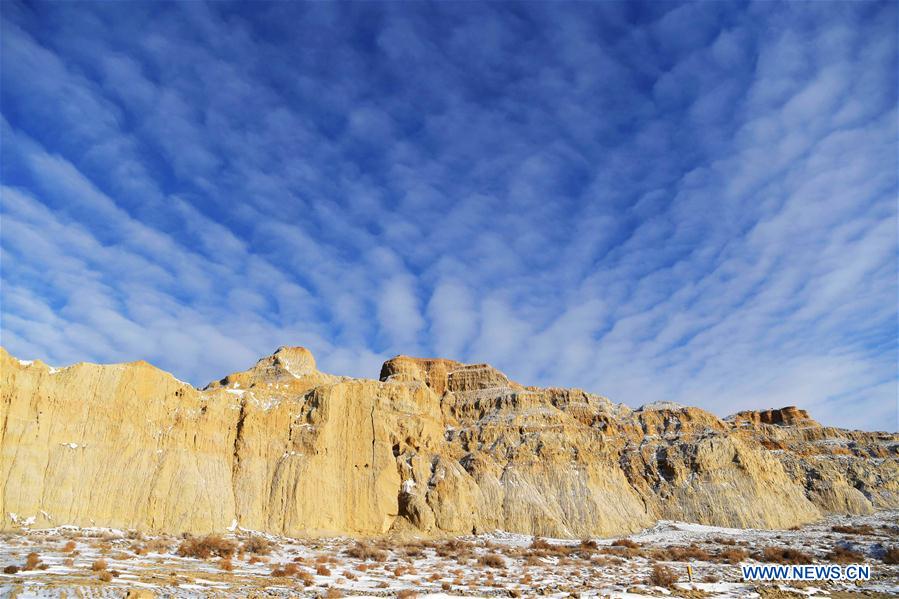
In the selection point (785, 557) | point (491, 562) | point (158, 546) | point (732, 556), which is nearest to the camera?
point (158, 546)


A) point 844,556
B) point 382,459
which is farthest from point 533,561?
point 382,459

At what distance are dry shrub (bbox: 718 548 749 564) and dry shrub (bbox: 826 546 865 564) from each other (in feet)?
12.3

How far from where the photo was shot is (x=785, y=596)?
1858 centimetres

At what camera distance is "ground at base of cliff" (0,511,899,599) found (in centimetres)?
1622

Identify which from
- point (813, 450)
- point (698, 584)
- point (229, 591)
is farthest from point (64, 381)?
point (813, 450)

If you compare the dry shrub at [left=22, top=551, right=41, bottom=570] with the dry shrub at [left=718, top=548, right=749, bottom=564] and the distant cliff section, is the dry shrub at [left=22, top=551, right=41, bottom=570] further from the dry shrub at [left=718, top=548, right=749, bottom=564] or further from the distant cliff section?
the dry shrub at [left=718, top=548, right=749, bottom=564]

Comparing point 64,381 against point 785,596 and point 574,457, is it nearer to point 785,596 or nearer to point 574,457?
point 785,596

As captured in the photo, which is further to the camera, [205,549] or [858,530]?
[858,530]

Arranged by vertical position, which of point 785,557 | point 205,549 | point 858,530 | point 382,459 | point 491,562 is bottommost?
point 785,557

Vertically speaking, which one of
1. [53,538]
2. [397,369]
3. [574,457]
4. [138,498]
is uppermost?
[397,369]

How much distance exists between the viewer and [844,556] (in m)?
26.9

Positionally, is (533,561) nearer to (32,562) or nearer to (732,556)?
(732,556)

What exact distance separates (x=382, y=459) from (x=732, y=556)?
2547 cm

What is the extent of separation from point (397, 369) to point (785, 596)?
2284 inches
